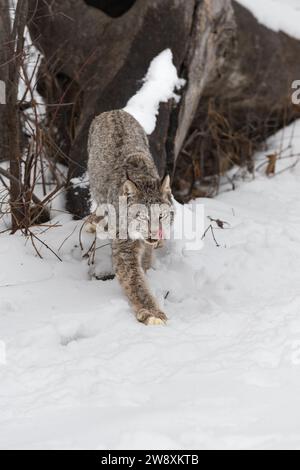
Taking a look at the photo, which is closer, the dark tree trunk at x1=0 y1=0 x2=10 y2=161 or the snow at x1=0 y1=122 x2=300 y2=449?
the snow at x1=0 y1=122 x2=300 y2=449

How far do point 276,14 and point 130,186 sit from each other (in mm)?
4540

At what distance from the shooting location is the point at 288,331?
418 centimetres

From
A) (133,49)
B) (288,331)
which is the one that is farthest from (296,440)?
(133,49)

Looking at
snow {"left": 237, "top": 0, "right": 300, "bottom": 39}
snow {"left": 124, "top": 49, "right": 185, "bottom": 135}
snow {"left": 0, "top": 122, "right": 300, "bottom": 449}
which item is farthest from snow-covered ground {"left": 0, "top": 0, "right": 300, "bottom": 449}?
snow {"left": 237, "top": 0, "right": 300, "bottom": 39}

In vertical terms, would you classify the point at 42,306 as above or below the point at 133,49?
below

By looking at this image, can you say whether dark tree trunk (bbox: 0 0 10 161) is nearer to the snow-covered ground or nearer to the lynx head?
the snow-covered ground

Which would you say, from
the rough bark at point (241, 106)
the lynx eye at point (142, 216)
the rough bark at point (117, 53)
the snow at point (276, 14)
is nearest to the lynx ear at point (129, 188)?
the lynx eye at point (142, 216)

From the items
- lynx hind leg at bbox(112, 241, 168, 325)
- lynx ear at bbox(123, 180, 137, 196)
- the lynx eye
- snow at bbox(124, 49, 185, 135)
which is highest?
snow at bbox(124, 49, 185, 135)

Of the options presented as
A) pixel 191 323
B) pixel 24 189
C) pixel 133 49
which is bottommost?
pixel 191 323

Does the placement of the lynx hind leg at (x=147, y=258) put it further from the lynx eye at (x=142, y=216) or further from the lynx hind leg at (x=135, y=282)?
the lynx eye at (x=142, y=216)

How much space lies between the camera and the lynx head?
4.62 meters

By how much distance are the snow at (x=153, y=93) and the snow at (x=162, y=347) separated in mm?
1004
